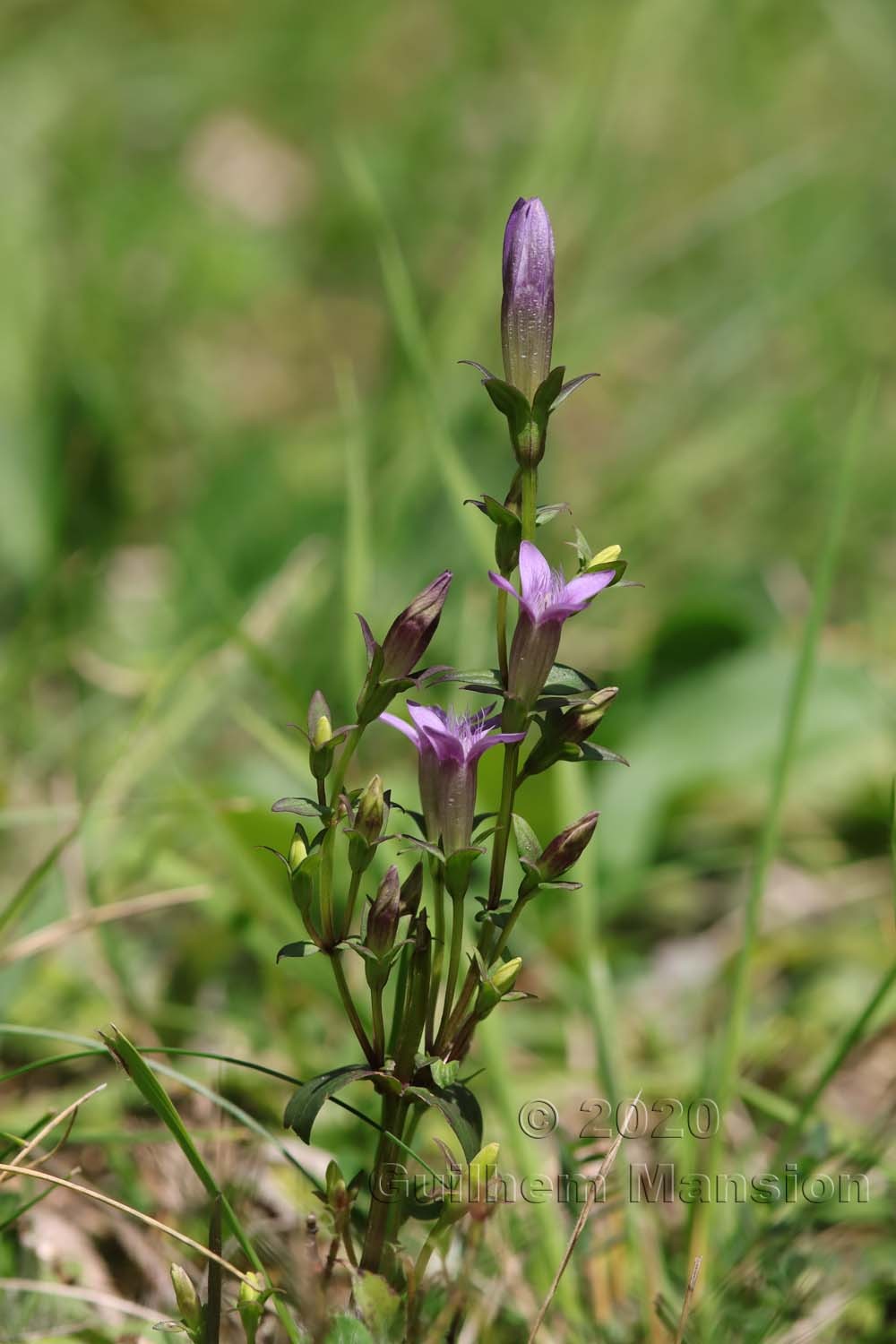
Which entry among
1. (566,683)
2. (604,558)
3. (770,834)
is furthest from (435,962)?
(770,834)

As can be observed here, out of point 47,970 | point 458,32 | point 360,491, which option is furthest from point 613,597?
point 458,32

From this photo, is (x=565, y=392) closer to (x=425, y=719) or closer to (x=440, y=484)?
(x=425, y=719)

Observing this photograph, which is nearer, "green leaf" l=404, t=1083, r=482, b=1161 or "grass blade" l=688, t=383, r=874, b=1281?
"green leaf" l=404, t=1083, r=482, b=1161

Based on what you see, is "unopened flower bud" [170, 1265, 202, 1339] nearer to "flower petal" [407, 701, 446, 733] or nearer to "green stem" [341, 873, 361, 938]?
"green stem" [341, 873, 361, 938]

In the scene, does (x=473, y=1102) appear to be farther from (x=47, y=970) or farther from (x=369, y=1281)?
(x=47, y=970)

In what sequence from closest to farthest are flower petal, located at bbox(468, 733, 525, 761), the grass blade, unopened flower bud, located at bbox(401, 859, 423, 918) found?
flower petal, located at bbox(468, 733, 525, 761) → unopened flower bud, located at bbox(401, 859, 423, 918) → the grass blade

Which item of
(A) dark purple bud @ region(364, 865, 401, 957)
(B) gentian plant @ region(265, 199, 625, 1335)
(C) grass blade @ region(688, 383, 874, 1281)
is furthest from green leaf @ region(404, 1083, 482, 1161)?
(C) grass blade @ region(688, 383, 874, 1281)
